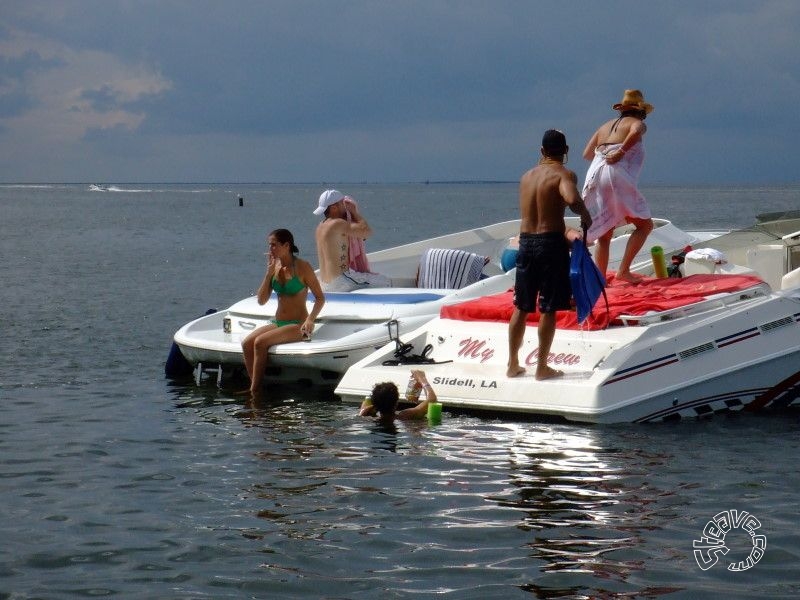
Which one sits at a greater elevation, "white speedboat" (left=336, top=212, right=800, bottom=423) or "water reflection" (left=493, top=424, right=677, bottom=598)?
"white speedboat" (left=336, top=212, right=800, bottom=423)

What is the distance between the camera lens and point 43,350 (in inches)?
615

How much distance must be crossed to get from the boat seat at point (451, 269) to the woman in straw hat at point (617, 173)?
2352 millimetres

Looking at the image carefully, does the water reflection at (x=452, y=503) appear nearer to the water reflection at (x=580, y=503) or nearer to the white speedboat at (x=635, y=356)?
the water reflection at (x=580, y=503)

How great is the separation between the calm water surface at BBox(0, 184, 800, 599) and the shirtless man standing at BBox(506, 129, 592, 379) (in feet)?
2.96

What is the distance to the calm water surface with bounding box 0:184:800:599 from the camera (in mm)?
6523

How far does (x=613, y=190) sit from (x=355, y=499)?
4.48 meters

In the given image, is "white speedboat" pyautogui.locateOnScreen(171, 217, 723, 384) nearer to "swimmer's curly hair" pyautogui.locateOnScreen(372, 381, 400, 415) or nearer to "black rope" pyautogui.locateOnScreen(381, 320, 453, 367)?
"black rope" pyautogui.locateOnScreen(381, 320, 453, 367)

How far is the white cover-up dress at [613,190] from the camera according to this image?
11.3 meters

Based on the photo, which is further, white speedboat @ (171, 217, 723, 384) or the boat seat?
the boat seat

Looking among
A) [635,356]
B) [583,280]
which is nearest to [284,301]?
[583,280]

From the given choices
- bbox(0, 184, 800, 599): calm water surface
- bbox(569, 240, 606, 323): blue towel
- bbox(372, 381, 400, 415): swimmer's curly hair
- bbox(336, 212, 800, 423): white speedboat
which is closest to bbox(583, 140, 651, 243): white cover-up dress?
bbox(336, 212, 800, 423): white speedboat

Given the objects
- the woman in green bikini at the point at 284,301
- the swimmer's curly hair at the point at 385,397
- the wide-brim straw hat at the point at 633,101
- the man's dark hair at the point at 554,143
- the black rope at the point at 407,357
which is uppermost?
the wide-brim straw hat at the point at 633,101

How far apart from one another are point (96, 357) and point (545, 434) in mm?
7149

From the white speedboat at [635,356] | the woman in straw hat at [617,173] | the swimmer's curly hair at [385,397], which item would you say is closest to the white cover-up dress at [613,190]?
the woman in straw hat at [617,173]
